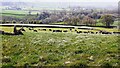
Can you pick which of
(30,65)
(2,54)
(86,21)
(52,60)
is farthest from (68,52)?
(86,21)

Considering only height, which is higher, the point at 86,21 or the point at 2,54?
the point at 2,54

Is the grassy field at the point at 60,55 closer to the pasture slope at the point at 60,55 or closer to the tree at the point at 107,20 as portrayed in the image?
the pasture slope at the point at 60,55

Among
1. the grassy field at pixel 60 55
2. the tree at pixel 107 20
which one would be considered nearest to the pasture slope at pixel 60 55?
the grassy field at pixel 60 55

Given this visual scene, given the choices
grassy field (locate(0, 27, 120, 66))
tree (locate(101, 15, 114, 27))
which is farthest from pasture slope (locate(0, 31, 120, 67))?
tree (locate(101, 15, 114, 27))

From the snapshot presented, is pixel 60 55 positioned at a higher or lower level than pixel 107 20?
higher

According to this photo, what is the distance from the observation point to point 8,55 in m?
20.6

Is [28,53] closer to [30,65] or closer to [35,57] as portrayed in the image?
[35,57]

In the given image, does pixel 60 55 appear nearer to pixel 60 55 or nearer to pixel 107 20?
pixel 60 55

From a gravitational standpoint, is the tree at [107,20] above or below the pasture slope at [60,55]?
below

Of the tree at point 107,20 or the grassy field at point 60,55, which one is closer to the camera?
the grassy field at point 60,55

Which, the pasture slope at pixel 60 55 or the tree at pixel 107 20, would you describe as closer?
the pasture slope at pixel 60 55

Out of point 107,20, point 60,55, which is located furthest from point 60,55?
point 107,20

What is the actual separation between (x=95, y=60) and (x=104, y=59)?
2.32 ft

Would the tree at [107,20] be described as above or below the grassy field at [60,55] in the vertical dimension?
below
